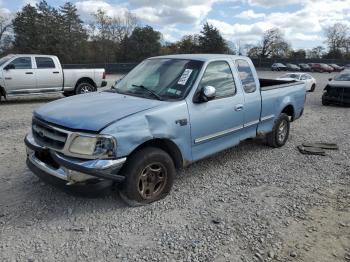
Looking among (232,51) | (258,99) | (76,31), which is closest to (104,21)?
(76,31)

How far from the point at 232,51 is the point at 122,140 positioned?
71.9 metres

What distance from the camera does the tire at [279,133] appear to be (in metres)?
6.81

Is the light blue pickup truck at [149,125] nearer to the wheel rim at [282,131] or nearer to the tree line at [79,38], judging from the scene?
the wheel rim at [282,131]

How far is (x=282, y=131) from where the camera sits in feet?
23.3

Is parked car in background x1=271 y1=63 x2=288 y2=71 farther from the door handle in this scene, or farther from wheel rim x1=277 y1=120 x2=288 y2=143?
the door handle

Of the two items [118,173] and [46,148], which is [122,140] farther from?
[46,148]

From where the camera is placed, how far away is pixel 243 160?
6.18 m

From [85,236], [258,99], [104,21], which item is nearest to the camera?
[85,236]

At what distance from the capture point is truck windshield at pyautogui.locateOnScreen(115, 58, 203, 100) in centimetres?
471

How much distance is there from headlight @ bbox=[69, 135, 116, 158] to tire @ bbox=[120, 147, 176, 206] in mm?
350

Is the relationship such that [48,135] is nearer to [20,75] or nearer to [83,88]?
[20,75]

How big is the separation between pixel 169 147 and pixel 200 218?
0.98m

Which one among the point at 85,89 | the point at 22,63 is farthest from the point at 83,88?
the point at 22,63

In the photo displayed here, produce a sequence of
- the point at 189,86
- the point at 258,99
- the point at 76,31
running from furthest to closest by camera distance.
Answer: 1. the point at 76,31
2. the point at 258,99
3. the point at 189,86
